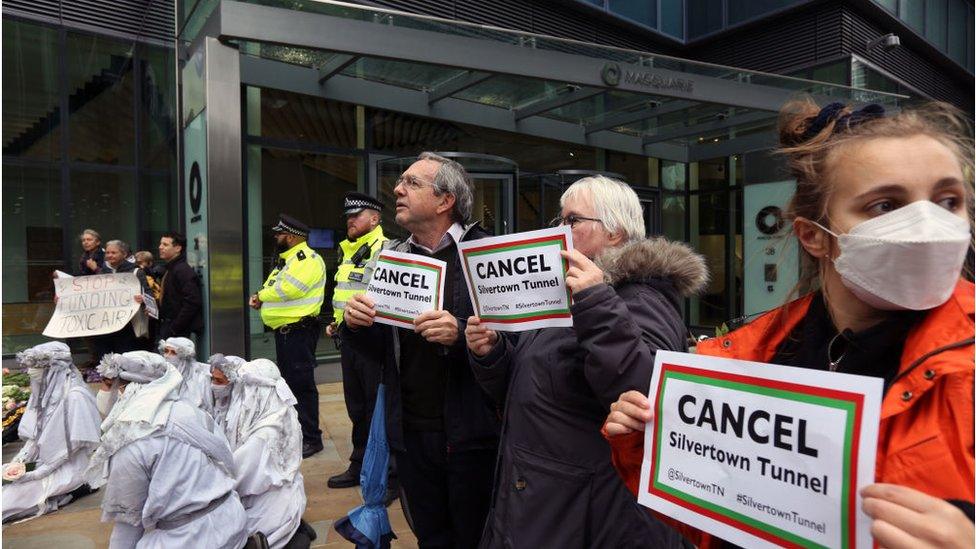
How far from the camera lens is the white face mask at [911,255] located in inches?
38.1

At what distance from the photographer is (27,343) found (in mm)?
8930

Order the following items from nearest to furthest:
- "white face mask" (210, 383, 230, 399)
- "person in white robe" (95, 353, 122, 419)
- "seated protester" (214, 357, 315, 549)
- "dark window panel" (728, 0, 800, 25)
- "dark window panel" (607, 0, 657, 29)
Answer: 1. "seated protester" (214, 357, 315, 549)
2. "person in white robe" (95, 353, 122, 419)
3. "white face mask" (210, 383, 230, 399)
4. "dark window panel" (607, 0, 657, 29)
5. "dark window panel" (728, 0, 800, 25)

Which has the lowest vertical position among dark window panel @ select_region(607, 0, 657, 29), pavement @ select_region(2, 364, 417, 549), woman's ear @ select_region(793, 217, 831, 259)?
pavement @ select_region(2, 364, 417, 549)

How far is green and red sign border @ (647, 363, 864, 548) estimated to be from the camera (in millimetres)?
976

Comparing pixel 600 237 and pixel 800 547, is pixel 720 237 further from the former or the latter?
pixel 800 547

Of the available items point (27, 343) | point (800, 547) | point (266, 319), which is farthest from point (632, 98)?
point (27, 343)

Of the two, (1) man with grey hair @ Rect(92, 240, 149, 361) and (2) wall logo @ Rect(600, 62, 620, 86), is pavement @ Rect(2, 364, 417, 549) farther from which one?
(2) wall logo @ Rect(600, 62, 620, 86)

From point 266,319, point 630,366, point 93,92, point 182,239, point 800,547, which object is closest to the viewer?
point 800,547

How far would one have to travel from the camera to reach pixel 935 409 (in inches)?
35.4

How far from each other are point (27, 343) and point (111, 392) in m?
5.49

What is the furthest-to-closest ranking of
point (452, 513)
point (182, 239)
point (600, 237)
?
point (182, 239)
point (452, 513)
point (600, 237)

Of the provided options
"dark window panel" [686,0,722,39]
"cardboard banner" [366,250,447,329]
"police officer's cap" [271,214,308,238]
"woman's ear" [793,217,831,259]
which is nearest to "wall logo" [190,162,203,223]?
"police officer's cap" [271,214,308,238]

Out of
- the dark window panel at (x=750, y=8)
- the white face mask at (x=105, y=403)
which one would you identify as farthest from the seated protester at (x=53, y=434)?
the dark window panel at (x=750, y=8)

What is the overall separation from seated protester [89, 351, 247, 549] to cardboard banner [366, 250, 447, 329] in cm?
131
